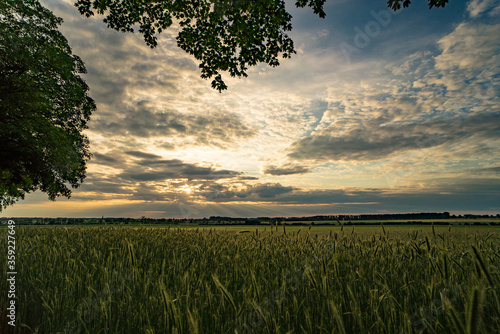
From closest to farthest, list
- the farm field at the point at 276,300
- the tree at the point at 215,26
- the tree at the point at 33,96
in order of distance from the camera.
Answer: the farm field at the point at 276,300, the tree at the point at 215,26, the tree at the point at 33,96

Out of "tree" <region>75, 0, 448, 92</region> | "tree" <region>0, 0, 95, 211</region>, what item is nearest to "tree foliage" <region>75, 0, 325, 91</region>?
"tree" <region>75, 0, 448, 92</region>

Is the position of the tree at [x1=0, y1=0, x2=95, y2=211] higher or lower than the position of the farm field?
higher

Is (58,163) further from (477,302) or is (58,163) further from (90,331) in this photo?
(477,302)

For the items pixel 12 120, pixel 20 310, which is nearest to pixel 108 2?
pixel 12 120

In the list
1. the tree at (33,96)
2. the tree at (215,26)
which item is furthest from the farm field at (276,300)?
the tree at (33,96)

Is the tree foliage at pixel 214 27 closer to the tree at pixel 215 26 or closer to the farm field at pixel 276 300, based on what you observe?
the tree at pixel 215 26

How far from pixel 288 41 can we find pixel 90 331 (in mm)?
12097

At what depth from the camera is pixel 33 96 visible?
17.5m

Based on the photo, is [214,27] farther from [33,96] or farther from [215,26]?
[33,96]

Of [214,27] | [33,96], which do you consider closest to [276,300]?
[214,27]

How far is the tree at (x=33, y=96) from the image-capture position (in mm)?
17188

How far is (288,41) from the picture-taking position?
12.1 metres

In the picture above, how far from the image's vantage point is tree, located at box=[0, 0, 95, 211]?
1719 cm

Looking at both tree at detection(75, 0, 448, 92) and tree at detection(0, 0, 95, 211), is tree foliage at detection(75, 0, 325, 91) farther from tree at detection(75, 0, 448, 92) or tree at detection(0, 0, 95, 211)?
tree at detection(0, 0, 95, 211)
